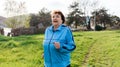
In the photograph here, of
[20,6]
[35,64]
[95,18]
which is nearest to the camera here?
[35,64]

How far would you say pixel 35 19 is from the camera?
57250 millimetres

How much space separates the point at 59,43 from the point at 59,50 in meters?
0.13

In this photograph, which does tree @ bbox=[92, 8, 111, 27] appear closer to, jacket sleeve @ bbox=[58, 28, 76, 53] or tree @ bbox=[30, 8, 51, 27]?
tree @ bbox=[30, 8, 51, 27]

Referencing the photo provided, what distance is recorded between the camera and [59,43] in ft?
15.8

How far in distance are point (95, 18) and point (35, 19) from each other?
12658mm

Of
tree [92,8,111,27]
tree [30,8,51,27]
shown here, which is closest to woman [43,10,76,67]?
tree [30,8,51,27]

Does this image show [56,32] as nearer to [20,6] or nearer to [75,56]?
Result: [75,56]

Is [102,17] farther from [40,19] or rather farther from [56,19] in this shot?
[56,19]

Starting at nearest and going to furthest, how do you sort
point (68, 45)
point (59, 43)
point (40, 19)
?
point (59, 43), point (68, 45), point (40, 19)

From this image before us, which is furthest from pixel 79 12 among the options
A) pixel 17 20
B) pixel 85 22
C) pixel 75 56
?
pixel 75 56

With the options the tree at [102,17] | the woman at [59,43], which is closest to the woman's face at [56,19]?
the woman at [59,43]

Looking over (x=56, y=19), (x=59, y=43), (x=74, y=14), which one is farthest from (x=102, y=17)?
(x=59, y=43)

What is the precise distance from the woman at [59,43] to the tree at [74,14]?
183 ft

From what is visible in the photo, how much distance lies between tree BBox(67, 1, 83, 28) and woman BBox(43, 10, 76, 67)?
183ft
